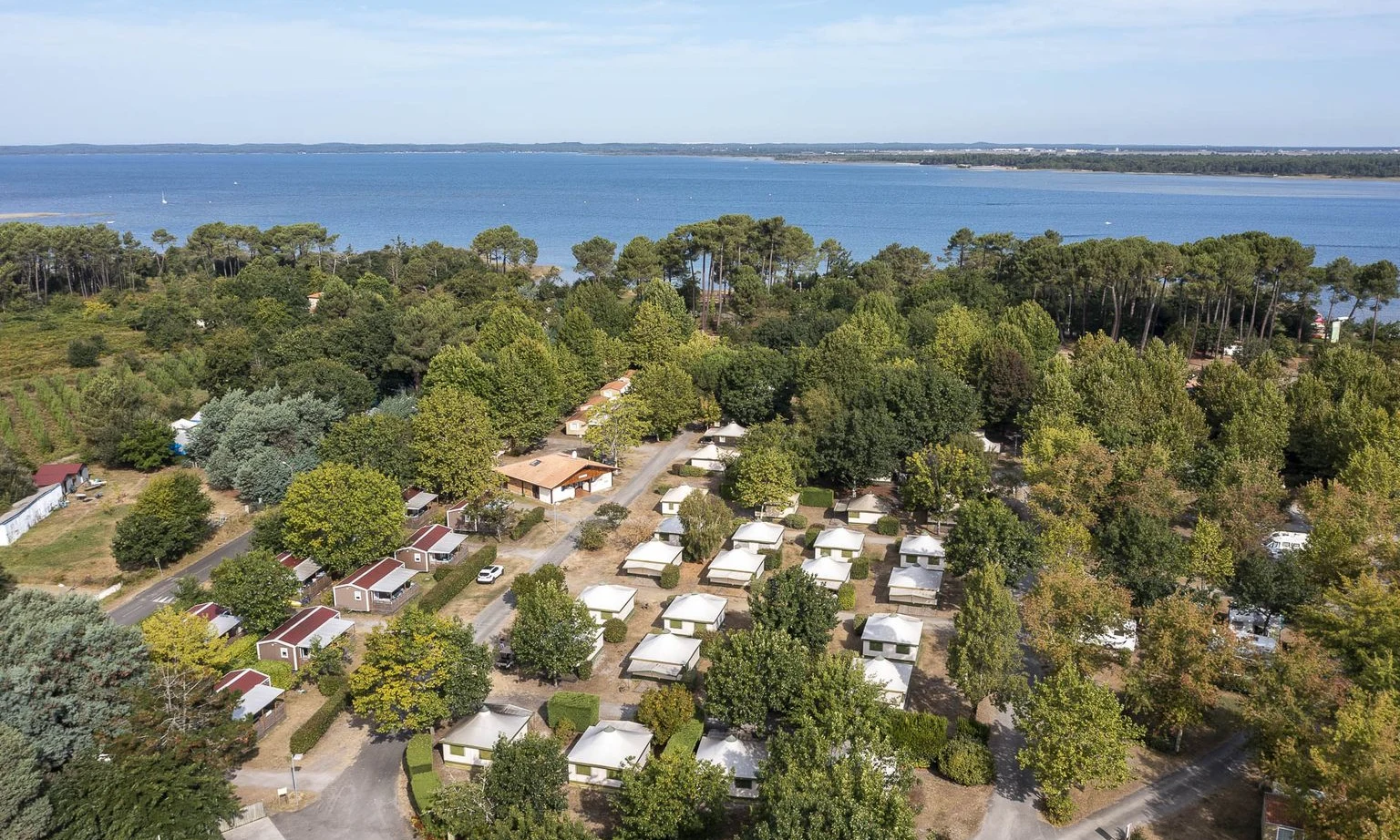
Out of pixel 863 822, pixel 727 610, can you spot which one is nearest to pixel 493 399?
pixel 727 610

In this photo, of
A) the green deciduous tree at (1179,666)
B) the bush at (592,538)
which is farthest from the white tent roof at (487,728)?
the green deciduous tree at (1179,666)

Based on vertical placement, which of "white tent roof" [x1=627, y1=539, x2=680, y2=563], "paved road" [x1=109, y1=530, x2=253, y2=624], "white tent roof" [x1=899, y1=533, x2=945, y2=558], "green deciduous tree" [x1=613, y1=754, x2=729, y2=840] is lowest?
"paved road" [x1=109, y1=530, x2=253, y2=624]

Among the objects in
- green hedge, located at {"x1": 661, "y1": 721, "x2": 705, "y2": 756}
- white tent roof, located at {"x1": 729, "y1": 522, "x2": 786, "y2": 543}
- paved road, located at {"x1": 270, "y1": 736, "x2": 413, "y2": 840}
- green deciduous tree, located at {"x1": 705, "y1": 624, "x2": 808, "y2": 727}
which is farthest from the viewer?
white tent roof, located at {"x1": 729, "y1": 522, "x2": 786, "y2": 543}

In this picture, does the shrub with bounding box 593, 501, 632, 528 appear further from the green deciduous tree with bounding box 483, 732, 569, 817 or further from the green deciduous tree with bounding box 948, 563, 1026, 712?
the green deciduous tree with bounding box 483, 732, 569, 817

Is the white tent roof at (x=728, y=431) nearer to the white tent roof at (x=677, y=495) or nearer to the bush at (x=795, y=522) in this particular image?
the white tent roof at (x=677, y=495)

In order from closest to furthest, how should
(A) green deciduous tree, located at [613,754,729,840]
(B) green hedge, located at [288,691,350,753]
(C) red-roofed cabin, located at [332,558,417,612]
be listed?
1. (A) green deciduous tree, located at [613,754,729,840]
2. (B) green hedge, located at [288,691,350,753]
3. (C) red-roofed cabin, located at [332,558,417,612]

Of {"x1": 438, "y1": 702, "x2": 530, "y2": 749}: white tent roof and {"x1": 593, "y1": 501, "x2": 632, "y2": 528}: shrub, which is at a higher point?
{"x1": 438, "y1": 702, "x2": 530, "y2": 749}: white tent roof

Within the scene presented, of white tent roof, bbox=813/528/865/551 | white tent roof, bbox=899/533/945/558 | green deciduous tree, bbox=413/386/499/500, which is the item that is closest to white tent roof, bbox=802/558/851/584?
white tent roof, bbox=813/528/865/551
